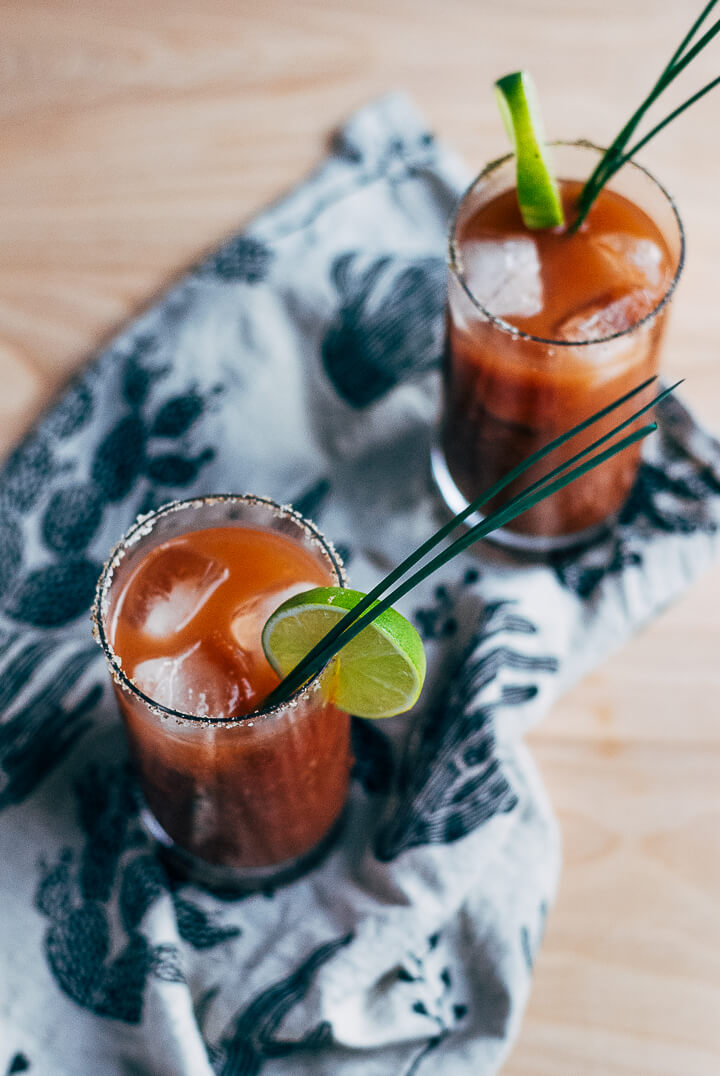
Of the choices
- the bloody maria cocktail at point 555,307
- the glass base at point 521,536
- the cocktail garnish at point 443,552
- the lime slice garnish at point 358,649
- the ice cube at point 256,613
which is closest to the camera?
the cocktail garnish at point 443,552

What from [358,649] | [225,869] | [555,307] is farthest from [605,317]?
[225,869]

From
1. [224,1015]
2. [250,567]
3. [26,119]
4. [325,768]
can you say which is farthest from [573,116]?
[224,1015]

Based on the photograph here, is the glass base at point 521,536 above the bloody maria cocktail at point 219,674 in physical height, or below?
below

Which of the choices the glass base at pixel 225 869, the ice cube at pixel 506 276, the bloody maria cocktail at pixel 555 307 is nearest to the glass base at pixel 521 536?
the bloody maria cocktail at pixel 555 307

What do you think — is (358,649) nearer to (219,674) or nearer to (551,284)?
(219,674)

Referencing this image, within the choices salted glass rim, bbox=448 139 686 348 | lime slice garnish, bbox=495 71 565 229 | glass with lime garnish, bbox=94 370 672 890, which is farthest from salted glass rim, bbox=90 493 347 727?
lime slice garnish, bbox=495 71 565 229

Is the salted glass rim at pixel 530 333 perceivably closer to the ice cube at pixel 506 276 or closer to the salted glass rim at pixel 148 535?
the ice cube at pixel 506 276
